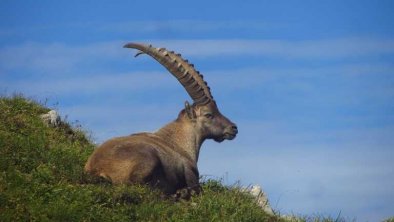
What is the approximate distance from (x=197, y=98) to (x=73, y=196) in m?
5.54

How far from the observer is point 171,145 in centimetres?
1855

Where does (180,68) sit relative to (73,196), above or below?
above

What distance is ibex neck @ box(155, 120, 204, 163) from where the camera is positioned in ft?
62.1

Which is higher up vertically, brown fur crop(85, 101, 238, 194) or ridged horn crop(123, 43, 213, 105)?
ridged horn crop(123, 43, 213, 105)

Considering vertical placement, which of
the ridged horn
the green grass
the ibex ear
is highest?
the ridged horn

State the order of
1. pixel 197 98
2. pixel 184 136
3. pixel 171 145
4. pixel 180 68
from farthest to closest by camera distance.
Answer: pixel 197 98, pixel 184 136, pixel 180 68, pixel 171 145

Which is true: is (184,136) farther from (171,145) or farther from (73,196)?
(73,196)

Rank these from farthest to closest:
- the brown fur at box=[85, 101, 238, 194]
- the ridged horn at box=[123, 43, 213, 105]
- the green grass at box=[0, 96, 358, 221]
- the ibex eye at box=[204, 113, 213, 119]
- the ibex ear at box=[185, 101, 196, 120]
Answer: the ibex eye at box=[204, 113, 213, 119] → the ibex ear at box=[185, 101, 196, 120] → the ridged horn at box=[123, 43, 213, 105] → the brown fur at box=[85, 101, 238, 194] → the green grass at box=[0, 96, 358, 221]

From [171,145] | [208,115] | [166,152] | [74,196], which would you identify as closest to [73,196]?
[74,196]

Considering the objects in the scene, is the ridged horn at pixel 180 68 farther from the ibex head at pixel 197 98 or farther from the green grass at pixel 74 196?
the green grass at pixel 74 196

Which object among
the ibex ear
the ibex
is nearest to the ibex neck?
the ibex

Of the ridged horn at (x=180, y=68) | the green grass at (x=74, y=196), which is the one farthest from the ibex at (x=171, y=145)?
the green grass at (x=74, y=196)

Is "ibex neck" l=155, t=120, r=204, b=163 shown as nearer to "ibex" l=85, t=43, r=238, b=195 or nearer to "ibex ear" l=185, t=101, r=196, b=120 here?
"ibex" l=85, t=43, r=238, b=195

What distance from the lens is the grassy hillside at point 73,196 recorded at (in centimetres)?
1363
